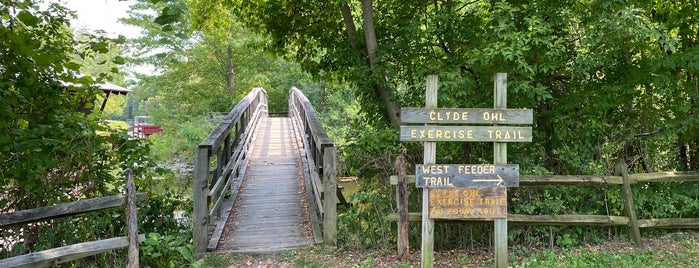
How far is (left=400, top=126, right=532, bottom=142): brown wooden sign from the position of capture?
467 centimetres

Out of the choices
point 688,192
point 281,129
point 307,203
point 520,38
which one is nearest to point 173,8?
point 520,38

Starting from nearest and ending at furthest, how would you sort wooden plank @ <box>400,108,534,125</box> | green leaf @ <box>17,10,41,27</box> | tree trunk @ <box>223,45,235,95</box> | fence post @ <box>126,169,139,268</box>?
1. fence post @ <box>126,169,139,268</box>
2. green leaf @ <box>17,10,41,27</box>
3. wooden plank @ <box>400,108,534,125</box>
4. tree trunk @ <box>223,45,235,95</box>

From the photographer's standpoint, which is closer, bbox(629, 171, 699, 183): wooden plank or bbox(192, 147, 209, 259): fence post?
bbox(192, 147, 209, 259): fence post

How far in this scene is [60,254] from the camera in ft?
Result: 12.7

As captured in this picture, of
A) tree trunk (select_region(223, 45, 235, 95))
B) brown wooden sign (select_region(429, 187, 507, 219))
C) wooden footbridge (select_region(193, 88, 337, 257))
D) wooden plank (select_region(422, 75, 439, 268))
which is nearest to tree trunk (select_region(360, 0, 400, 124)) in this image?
wooden footbridge (select_region(193, 88, 337, 257))

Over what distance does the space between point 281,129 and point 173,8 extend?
11944 mm

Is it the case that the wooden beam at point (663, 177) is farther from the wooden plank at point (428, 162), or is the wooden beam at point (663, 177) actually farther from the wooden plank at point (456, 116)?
the wooden plank at point (428, 162)

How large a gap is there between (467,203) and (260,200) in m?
3.72

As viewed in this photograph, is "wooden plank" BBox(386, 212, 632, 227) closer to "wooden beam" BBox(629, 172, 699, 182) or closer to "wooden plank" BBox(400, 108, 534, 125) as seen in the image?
"wooden beam" BBox(629, 172, 699, 182)

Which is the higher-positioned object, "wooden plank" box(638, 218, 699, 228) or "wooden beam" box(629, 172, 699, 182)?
"wooden beam" box(629, 172, 699, 182)

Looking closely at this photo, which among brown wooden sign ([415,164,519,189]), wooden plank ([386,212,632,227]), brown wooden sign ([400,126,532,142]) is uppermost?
brown wooden sign ([400,126,532,142])

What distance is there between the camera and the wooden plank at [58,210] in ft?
12.6

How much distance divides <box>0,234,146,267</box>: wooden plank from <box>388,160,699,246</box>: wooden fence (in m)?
2.80

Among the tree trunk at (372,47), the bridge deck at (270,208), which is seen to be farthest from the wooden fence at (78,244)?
the tree trunk at (372,47)
